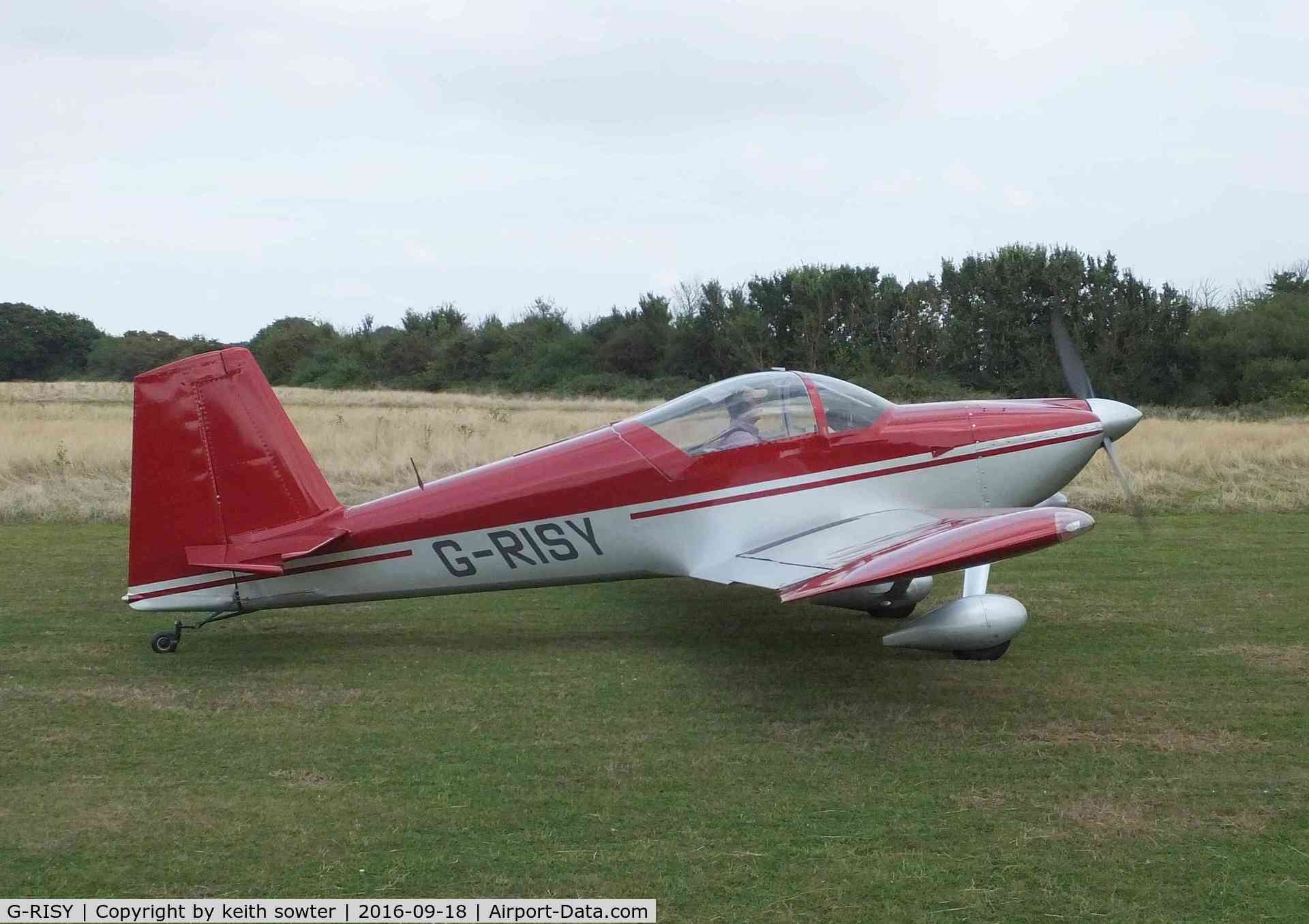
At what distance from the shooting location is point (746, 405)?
22.0 ft

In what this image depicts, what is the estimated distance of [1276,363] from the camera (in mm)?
35406

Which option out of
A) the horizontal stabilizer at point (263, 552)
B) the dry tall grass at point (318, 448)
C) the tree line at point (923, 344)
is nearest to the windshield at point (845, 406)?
the horizontal stabilizer at point (263, 552)

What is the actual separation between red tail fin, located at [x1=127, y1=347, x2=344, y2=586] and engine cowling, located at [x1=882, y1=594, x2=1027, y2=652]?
3392mm

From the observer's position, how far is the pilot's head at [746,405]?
21.9ft

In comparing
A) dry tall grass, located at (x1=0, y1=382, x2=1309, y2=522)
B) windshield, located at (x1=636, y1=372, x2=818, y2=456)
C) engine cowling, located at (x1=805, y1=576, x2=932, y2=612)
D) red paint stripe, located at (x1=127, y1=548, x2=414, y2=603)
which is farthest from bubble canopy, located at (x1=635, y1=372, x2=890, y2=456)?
dry tall grass, located at (x1=0, y1=382, x2=1309, y2=522)

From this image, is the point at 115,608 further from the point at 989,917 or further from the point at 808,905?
the point at 989,917

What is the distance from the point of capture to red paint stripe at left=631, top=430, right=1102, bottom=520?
21.5 ft

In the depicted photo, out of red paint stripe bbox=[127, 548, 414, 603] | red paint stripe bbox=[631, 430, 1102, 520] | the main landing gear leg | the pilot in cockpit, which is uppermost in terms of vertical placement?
the pilot in cockpit

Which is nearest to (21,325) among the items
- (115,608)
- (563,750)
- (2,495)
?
(2,495)

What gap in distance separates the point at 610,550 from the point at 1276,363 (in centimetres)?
3593

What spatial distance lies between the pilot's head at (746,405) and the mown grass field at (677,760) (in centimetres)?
146

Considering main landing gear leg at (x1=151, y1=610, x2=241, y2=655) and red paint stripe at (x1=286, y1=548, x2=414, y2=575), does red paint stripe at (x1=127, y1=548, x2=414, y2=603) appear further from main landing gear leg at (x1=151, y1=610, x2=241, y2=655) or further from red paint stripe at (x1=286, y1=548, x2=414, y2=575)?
main landing gear leg at (x1=151, y1=610, x2=241, y2=655)

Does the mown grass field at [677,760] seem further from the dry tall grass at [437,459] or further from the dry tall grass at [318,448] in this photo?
the dry tall grass at [318,448]

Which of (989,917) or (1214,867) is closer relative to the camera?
(989,917)
